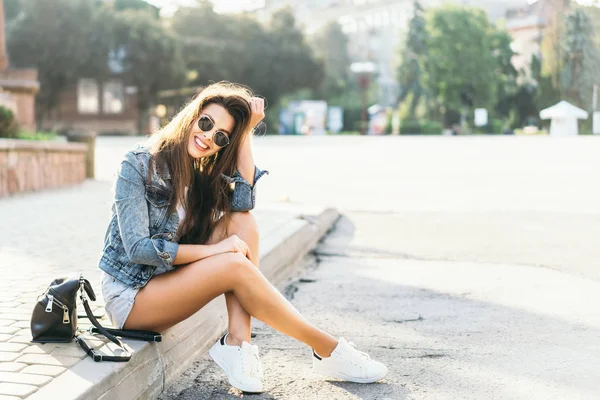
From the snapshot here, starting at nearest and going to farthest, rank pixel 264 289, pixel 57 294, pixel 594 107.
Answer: pixel 57 294
pixel 264 289
pixel 594 107

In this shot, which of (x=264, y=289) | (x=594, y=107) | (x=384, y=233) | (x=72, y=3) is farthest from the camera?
(x=72, y=3)

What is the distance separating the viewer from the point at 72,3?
4891 cm

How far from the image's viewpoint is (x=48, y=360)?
10.2 feet

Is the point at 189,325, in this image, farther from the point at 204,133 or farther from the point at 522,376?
the point at 522,376

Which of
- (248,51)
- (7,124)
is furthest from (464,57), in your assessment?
(7,124)

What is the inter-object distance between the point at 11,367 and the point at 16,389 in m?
0.30

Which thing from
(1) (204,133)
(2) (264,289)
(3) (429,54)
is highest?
(3) (429,54)

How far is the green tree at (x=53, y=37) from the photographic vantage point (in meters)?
48.6

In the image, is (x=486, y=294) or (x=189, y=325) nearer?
(x=189, y=325)

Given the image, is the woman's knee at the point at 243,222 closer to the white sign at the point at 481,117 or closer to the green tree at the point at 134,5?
the white sign at the point at 481,117

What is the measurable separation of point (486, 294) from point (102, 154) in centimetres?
1958

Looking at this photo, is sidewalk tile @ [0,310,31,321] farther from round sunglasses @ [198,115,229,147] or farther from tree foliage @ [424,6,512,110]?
tree foliage @ [424,6,512,110]

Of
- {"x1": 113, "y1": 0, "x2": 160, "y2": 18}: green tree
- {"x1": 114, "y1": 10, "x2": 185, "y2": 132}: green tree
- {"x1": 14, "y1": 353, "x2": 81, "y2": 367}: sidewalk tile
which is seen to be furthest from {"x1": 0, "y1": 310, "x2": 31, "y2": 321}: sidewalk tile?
{"x1": 113, "y1": 0, "x2": 160, "y2": 18}: green tree

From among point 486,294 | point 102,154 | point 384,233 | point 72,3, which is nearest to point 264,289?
point 486,294
